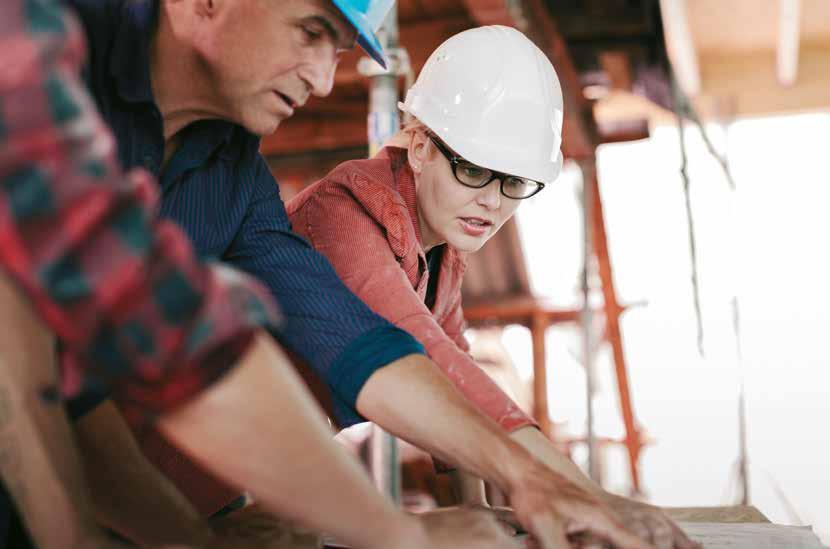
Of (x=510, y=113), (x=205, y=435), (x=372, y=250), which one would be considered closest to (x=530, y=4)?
(x=510, y=113)

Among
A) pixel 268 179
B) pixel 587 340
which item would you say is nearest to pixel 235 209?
pixel 268 179

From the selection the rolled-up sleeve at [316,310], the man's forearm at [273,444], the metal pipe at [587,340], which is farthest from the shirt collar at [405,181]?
the metal pipe at [587,340]

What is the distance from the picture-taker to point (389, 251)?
2449mm

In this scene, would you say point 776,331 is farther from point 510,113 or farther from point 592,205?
point 510,113

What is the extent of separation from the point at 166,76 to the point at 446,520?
109cm

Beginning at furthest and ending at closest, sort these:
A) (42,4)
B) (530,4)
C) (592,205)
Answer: (592,205) → (530,4) → (42,4)

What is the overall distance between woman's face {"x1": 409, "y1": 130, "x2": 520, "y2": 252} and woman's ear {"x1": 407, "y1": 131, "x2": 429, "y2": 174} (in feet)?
0.07

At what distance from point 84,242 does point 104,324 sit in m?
0.08

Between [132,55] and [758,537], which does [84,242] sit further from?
[758,537]

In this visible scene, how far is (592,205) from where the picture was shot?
9.97 meters

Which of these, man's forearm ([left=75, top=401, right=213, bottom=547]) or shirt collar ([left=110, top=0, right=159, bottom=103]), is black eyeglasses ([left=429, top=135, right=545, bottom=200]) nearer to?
shirt collar ([left=110, top=0, right=159, bottom=103])

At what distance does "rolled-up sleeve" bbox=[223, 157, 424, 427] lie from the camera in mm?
1917

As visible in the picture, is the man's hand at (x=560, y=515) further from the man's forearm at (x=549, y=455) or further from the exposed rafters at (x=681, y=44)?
the exposed rafters at (x=681, y=44)

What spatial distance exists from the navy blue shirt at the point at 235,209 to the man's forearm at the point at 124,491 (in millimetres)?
445
